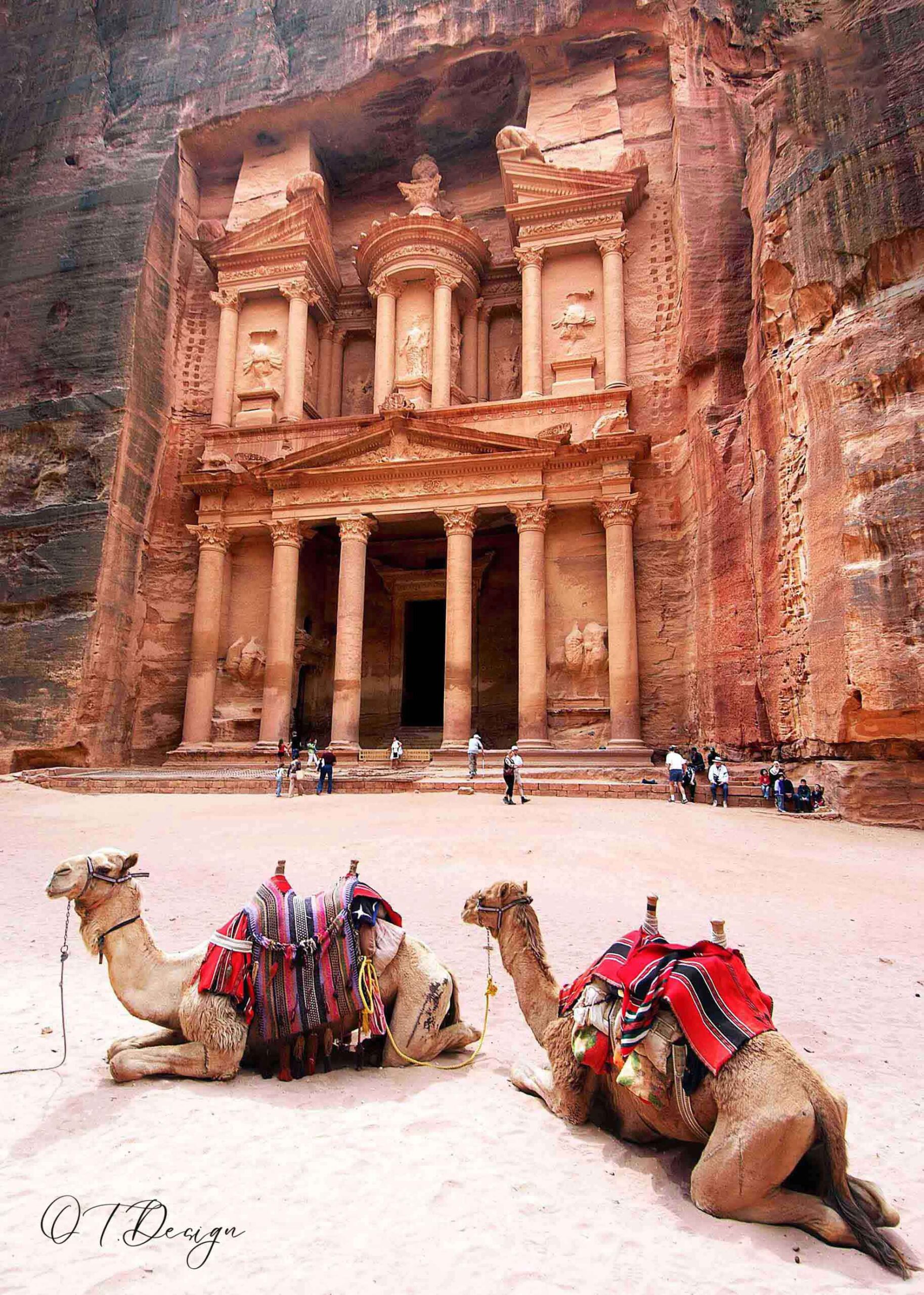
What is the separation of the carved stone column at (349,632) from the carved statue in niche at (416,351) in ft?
20.0

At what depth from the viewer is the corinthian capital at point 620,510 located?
67.8 ft

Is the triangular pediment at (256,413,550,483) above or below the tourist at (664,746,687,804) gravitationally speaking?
above

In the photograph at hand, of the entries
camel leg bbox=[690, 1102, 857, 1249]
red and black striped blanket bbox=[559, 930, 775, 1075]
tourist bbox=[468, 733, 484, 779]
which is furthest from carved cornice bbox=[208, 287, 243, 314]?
camel leg bbox=[690, 1102, 857, 1249]

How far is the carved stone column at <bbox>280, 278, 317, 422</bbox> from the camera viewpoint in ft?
82.1

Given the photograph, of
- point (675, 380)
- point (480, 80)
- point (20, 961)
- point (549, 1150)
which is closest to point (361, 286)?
point (480, 80)

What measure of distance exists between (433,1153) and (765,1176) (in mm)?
1269

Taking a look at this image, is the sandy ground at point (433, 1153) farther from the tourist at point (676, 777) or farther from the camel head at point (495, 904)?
the tourist at point (676, 777)

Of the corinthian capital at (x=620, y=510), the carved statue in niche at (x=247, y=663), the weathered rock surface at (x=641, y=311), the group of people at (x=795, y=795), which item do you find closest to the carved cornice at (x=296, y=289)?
the weathered rock surface at (x=641, y=311)

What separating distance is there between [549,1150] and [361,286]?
1155 inches

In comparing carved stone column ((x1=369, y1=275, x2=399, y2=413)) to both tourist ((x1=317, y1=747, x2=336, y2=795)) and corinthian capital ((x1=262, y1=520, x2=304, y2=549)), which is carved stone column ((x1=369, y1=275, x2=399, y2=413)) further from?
tourist ((x1=317, y1=747, x2=336, y2=795))

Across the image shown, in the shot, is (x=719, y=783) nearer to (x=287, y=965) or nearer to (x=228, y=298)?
(x=287, y=965)

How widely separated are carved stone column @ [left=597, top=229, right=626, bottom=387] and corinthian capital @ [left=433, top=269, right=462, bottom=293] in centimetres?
476

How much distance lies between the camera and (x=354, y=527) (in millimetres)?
22266

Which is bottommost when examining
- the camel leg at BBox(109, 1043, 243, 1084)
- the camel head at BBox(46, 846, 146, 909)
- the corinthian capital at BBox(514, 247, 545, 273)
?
the camel leg at BBox(109, 1043, 243, 1084)
